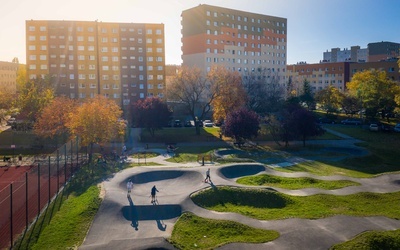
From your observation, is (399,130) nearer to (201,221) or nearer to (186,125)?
(186,125)

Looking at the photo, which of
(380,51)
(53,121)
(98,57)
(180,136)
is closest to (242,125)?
(180,136)

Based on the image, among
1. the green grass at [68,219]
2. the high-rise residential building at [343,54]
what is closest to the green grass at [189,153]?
the green grass at [68,219]

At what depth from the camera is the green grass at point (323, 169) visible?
114ft

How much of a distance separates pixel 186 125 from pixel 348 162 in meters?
32.6

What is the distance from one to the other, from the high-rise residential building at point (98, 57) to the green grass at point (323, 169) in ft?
141

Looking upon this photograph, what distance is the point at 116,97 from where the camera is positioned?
78250 mm

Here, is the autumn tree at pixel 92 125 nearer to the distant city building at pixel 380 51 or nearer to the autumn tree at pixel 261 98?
the autumn tree at pixel 261 98

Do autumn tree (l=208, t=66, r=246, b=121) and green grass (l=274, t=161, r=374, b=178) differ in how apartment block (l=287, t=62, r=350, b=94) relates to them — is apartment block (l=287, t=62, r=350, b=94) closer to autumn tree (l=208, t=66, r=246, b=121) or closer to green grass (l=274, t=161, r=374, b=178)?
autumn tree (l=208, t=66, r=246, b=121)

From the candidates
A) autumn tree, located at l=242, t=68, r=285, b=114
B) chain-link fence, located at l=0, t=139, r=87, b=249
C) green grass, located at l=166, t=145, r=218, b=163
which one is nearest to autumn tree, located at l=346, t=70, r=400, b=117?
autumn tree, located at l=242, t=68, r=285, b=114

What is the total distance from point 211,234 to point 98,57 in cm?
6390

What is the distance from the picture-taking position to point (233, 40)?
89.6m

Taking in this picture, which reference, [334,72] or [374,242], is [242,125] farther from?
[334,72]

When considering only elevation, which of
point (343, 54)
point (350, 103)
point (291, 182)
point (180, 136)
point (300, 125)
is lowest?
point (291, 182)

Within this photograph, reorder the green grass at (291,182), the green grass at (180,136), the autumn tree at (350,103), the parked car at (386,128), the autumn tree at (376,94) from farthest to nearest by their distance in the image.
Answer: the autumn tree at (350,103) → the autumn tree at (376,94) → the parked car at (386,128) → the green grass at (180,136) → the green grass at (291,182)
